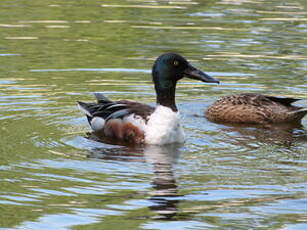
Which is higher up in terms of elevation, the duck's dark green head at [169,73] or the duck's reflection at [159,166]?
the duck's dark green head at [169,73]

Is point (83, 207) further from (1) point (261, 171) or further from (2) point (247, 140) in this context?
(2) point (247, 140)

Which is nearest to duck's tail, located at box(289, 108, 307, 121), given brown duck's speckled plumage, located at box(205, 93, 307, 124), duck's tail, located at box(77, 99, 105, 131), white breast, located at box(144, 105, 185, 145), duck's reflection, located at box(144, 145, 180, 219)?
brown duck's speckled plumage, located at box(205, 93, 307, 124)

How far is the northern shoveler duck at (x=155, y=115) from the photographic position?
459 inches

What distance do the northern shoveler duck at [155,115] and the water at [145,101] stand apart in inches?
9.8

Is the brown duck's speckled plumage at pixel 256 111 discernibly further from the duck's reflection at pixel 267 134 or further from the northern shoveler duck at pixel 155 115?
the northern shoveler duck at pixel 155 115

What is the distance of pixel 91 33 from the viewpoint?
1953 cm

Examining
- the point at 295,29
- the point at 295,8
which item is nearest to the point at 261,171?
the point at 295,29

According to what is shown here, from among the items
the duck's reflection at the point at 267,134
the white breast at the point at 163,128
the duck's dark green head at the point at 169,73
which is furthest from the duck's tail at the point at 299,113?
the white breast at the point at 163,128

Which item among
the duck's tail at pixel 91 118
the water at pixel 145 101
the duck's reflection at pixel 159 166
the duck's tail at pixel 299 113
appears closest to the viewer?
the water at pixel 145 101

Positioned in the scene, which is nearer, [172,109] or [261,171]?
[261,171]

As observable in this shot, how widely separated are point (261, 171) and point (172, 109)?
6.97 ft

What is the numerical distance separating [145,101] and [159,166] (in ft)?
13.0

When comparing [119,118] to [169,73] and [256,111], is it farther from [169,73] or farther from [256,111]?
[256,111]

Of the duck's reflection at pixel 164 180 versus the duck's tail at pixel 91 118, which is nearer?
the duck's reflection at pixel 164 180
